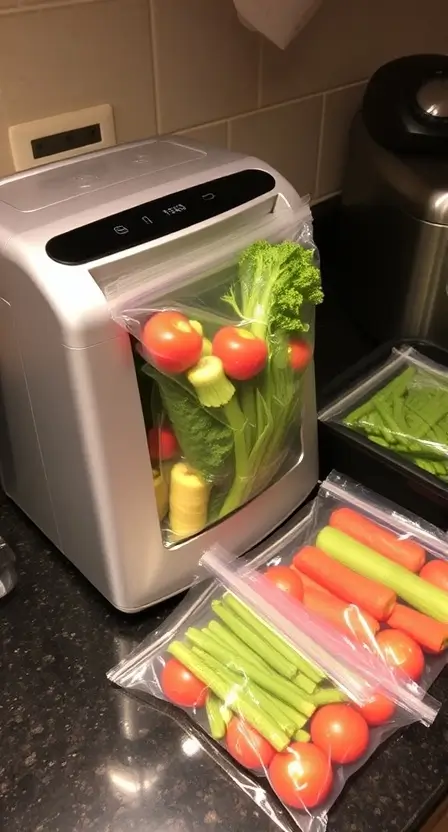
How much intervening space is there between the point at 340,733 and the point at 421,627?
0.39 ft

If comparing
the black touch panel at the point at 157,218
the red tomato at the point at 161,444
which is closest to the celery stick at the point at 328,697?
the red tomato at the point at 161,444

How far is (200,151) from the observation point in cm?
69

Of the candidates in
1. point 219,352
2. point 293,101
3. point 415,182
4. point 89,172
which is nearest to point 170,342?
point 219,352

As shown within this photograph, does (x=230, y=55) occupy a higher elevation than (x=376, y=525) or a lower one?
higher

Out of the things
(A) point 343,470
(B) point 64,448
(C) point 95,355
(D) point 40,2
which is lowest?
(A) point 343,470

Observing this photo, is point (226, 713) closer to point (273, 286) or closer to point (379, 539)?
point (379, 539)

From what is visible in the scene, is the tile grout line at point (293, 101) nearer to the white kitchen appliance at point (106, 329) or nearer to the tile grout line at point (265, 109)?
the tile grout line at point (265, 109)

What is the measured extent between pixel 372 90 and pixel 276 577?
1.91 feet

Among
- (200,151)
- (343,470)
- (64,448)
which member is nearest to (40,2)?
(200,151)

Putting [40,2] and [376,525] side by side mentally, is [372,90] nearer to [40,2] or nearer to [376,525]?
[40,2]

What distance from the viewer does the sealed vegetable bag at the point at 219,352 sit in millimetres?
555

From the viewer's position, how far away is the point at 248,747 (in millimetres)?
562

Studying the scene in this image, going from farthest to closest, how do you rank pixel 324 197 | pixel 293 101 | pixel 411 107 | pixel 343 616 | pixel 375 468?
pixel 324 197
pixel 293 101
pixel 411 107
pixel 375 468
pixel 343 616

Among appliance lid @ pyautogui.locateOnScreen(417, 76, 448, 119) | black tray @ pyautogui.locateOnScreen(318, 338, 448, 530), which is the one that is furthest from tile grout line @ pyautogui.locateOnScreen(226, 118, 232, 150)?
black tray @ pyautogui.locateOnScreen(318, 338, 448, 530)
